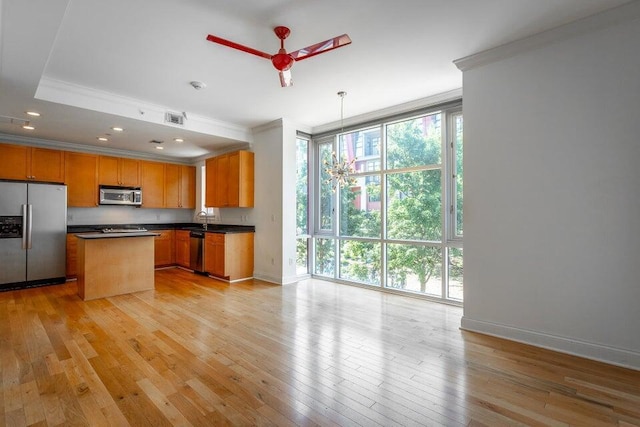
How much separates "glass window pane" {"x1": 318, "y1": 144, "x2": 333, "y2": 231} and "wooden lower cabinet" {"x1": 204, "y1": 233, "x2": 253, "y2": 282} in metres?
1.47

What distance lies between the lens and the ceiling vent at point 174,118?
4.81 m

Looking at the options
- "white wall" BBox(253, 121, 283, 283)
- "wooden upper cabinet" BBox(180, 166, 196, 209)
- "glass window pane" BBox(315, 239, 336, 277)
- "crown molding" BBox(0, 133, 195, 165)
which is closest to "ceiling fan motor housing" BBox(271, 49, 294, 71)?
"white wall" BBox(253, 121, 283, 283)

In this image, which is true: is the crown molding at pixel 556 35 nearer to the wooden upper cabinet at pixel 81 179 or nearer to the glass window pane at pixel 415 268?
the glass window pane at pixel 415 268

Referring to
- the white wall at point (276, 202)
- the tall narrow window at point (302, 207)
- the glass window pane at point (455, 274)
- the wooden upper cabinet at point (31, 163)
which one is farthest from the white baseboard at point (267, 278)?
the wooden upper cabinet at point (31, 163)

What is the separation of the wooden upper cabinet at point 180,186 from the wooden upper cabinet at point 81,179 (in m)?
1.43

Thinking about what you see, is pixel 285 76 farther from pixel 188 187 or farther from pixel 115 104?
pixel 188 187

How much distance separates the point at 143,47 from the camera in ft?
10.0

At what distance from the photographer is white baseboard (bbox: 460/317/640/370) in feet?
8.39

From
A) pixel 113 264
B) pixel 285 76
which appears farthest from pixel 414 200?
pixel 113 264

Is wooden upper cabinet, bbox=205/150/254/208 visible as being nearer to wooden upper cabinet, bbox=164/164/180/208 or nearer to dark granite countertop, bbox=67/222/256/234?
dark granite countertop, bbox=67/222/256/234

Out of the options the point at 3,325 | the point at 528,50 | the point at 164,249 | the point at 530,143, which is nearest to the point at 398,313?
the point at 530,143

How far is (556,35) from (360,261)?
3.92 metres

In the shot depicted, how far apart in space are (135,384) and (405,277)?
379 cm

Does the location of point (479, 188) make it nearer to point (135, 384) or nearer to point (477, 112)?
point (477, 112)
